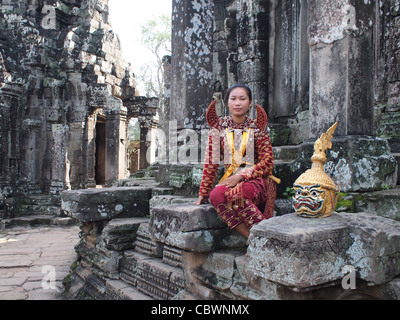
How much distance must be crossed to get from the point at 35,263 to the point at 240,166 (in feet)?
13.2

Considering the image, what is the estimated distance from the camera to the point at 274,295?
7.14 feet

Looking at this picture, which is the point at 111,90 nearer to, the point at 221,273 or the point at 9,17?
the point at 9,17

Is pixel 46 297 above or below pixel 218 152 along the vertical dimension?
below

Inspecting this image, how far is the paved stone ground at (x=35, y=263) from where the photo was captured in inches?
175

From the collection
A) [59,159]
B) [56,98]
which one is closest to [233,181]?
[59,159]

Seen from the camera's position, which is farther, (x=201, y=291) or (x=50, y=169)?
(x=50, y=169)

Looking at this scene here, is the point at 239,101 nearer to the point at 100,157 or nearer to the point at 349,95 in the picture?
the point at 349,95

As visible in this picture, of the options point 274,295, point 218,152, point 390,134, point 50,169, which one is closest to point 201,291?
point 274,295

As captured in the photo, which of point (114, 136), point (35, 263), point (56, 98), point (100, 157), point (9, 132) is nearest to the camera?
point (35, 263)

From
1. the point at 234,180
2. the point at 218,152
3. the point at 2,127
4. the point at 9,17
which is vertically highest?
the point at 9,17

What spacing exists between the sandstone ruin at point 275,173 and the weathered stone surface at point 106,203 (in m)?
0.01

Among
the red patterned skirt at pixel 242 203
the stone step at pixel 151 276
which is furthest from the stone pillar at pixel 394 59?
the stone step at pixel 151 276

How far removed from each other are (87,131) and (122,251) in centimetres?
935

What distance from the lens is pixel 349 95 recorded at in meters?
3.12
